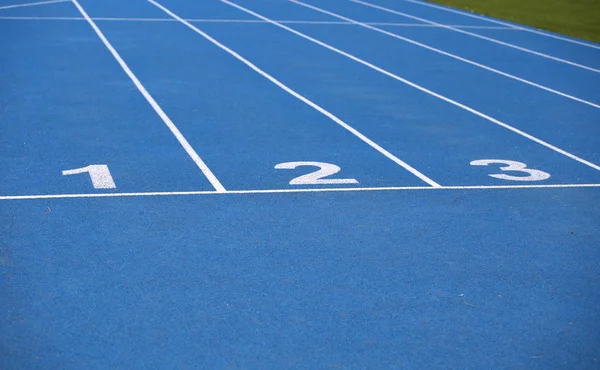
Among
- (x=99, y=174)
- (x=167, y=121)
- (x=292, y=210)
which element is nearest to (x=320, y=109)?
(x=167, y=121)

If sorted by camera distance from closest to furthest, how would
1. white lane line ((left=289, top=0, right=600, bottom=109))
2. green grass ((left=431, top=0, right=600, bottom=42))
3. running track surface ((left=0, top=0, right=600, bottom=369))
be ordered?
running track surface ((left=0, top=0, right=600, bottom=369)) < white lane line ((left=289, top=0, right=600, bottom=109)) < green grass ((left=431, top=0, right=600, bottom=42))

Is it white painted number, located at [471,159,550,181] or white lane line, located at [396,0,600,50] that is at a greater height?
white painted number, located at [471,159,550,181]

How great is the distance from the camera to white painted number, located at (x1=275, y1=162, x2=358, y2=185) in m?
8.29

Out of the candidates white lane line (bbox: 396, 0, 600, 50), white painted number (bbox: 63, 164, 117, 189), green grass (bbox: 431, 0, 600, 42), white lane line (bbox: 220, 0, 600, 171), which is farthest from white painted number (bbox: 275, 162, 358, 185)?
green grass (bbox: 431, 0, 600, 42)

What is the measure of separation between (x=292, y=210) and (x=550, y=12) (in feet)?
55.8

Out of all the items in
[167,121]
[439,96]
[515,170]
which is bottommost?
[167,121]

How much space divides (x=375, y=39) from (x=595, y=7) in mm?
8611

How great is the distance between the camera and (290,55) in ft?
49.4

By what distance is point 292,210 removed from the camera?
7504 millimetres

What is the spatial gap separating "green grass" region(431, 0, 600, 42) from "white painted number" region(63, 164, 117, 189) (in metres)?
13.0

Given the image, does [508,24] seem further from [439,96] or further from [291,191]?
[291,191]

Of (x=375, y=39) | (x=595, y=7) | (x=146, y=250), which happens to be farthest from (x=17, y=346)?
(x=595, y=7)

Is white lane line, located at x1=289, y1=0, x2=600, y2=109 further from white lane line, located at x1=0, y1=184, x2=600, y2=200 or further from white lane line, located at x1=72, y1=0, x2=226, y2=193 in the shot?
white lane line, located at x1=72, y1=0, x2=226, y2=193

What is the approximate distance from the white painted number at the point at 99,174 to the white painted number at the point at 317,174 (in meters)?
1.63
